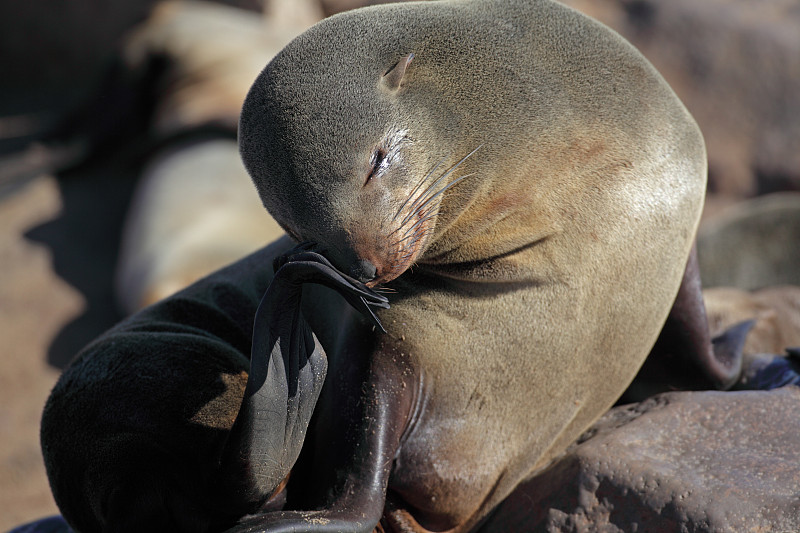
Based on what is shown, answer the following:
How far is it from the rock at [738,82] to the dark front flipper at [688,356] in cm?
475

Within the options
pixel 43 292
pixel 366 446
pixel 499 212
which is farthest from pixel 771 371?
pixel 43 292

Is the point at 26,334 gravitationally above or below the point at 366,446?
below

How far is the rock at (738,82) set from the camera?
7.84 metres

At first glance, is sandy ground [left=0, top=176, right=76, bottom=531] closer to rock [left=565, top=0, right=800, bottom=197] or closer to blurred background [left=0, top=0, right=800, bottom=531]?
blurred background [left=0, top=0, right=800, bottom=531]

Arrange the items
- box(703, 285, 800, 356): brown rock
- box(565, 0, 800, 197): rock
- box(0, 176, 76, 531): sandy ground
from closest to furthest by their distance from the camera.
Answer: box(703, 285, 800, 356): brown rock → box(0, 176, 76, 531): sandy ground → box(565, 0, 800, 197): rock

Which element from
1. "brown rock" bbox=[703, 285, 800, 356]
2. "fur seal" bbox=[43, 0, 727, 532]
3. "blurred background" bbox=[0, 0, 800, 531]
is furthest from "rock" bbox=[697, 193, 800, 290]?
"fur seal" bbox=[43, 0, 727, 532]

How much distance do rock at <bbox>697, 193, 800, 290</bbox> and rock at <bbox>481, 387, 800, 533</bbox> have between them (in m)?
2.54

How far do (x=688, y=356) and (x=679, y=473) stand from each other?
28.0 inches

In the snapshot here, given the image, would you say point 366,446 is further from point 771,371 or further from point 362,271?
point 771,371

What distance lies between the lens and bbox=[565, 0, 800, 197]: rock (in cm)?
784

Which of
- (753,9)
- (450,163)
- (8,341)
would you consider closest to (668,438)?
(450,163)

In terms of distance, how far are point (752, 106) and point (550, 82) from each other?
589 cm

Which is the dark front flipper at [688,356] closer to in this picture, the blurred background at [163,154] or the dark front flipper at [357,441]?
the dark front flipper at [357,441]

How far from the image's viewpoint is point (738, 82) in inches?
315
